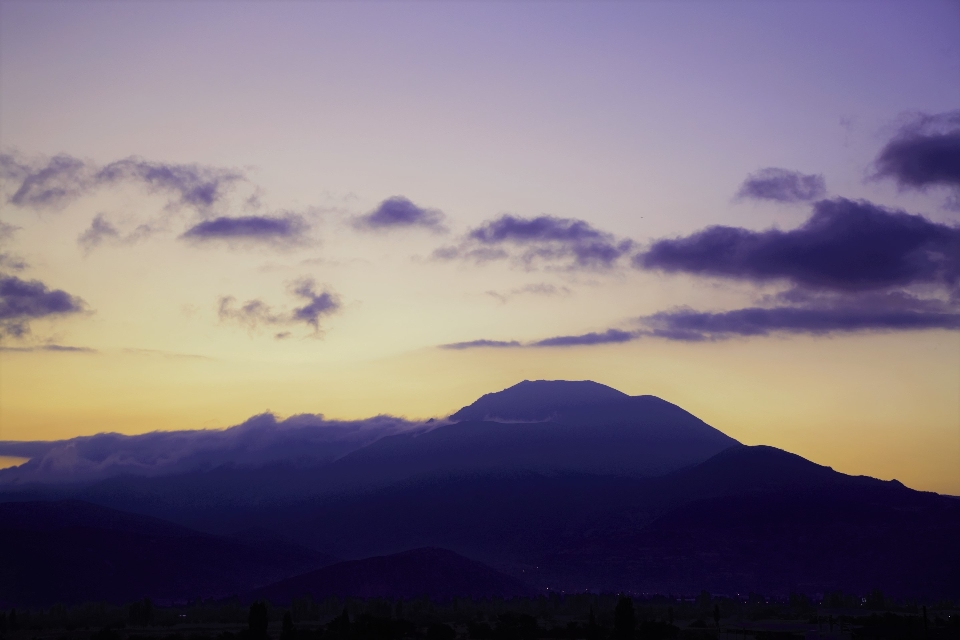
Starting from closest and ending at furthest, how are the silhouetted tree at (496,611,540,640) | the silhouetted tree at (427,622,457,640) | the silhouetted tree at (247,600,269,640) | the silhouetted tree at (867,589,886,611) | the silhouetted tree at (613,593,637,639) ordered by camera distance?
the silhouetted tree at (247,600,269,640) < the silhouetted tree at (613,593,637,639) < the silhouetted tree at (427,622,457,640) < the silhouetted tree at (496,611,540,640) < the silhouetted tree at (867,589,886,611)

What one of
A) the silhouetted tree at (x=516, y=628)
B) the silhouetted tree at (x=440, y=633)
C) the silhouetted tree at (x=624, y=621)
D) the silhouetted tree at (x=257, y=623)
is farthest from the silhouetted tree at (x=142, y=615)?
the silhouetted tree at (x=624, y=621)

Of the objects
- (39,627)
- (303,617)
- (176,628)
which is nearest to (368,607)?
(303,617)

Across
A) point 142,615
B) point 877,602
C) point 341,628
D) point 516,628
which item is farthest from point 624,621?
point 877,602

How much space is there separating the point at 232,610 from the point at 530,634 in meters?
62.6

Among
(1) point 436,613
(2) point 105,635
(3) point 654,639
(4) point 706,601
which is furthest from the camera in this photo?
(4) point 706,601

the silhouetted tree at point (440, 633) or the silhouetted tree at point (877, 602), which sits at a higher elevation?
the silhouetted tree at point (440, 633)

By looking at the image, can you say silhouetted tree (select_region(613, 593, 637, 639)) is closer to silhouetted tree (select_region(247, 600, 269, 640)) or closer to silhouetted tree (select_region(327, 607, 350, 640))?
silhouetted tree (select_region(327, 607, 350, 640))

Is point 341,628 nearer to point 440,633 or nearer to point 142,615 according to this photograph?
point 440,633

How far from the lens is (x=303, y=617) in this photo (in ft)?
497

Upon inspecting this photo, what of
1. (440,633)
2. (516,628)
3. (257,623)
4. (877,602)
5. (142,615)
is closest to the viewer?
(257,623)

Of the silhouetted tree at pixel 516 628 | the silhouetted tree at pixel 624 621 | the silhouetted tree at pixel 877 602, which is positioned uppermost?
the silhouetted tree at pixel 624 621

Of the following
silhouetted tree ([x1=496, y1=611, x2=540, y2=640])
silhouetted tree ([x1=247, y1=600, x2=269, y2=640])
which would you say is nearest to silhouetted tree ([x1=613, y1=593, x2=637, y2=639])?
silhouetted tree ([x1=496, y1=611, x2=540, y2=640])

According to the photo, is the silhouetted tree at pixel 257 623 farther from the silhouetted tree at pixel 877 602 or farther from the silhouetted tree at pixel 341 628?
the silhouetted tree at pixel 877 602

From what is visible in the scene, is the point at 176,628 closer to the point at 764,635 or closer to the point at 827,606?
the point at 764,635
